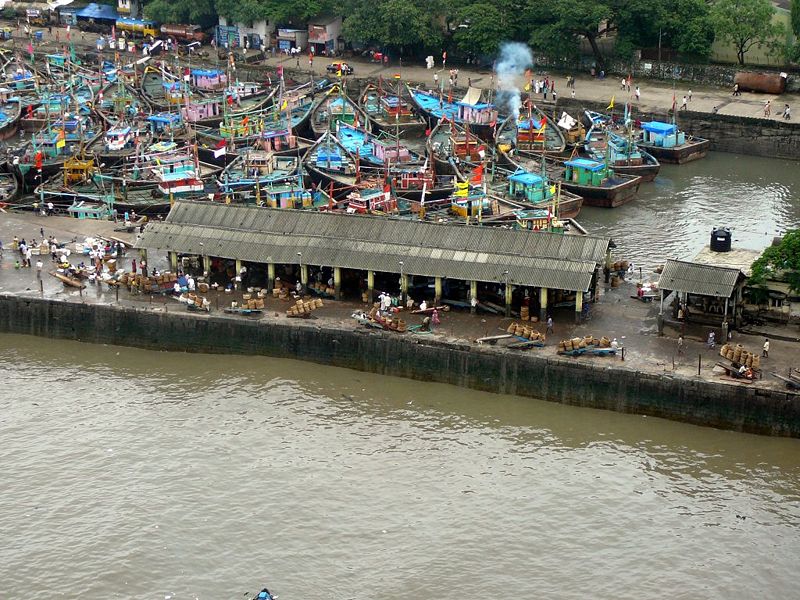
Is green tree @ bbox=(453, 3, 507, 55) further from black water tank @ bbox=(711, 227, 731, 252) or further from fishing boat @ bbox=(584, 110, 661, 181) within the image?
black water tank @ bbox=(711, 227, 731, 252)

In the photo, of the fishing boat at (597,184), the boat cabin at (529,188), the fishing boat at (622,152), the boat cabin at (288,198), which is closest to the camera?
the boat cabin at (288,198)

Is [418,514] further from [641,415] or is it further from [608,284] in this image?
[608,284]

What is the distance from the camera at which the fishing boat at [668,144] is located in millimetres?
93625

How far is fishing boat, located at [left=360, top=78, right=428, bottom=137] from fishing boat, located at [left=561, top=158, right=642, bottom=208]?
1477 cm

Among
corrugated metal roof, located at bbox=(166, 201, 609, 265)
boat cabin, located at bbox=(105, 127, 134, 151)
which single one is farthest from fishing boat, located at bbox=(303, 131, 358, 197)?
corrugated metal roof, located at bbox=(166, 201, 609, 265)

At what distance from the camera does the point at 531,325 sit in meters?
62.2

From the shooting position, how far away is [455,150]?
88688 mm

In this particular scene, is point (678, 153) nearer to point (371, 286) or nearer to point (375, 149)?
point (375, 149)

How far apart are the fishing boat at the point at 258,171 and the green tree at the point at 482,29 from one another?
2768 centimetres

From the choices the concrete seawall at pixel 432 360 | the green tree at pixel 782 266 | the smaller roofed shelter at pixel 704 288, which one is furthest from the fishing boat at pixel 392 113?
the green tree at pixel 782 266

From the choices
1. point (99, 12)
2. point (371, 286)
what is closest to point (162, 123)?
point (371, 286)

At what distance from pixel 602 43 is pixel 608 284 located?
5135 centimetres

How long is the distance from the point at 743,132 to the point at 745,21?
1241cm

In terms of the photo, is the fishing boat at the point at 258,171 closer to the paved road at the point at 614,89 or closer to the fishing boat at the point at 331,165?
the fishing boat at the point at 331,165
